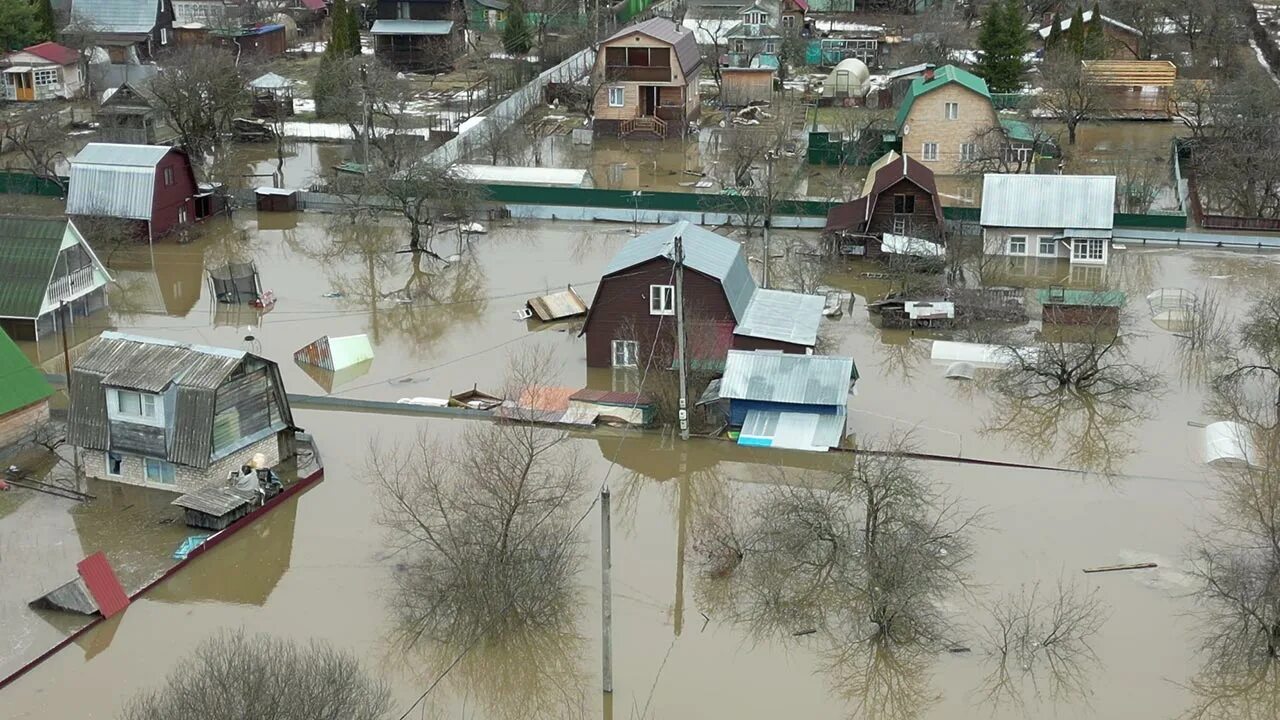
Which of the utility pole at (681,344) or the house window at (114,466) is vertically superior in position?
the utility pole at (681,344)

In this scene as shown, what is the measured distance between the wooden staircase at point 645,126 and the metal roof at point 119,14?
72.0 feet

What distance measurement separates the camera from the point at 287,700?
1441cm

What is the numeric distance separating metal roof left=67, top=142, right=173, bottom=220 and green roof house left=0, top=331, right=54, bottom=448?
11020 mm

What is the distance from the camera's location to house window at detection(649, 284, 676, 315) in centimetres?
2684

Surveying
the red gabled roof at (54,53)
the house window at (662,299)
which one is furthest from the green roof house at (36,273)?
the red gabled roof at (54,53)

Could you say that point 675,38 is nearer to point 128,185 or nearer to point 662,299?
point 128,185

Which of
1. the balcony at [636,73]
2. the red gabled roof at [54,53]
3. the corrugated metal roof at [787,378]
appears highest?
the red gabled roof at [54,53]

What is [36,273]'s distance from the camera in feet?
96.2

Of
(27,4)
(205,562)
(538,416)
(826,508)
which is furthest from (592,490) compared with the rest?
(27,4)

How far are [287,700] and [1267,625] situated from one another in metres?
11.8

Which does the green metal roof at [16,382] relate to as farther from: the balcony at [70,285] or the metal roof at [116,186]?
the metal roof at [116,186]

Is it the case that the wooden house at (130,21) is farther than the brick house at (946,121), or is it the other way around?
the wooden house at (130,21)

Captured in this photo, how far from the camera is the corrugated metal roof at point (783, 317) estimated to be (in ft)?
87.0

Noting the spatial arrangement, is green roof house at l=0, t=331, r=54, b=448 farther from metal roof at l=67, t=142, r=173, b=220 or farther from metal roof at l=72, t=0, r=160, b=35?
metal roof at l=72, t=0, r=160, b=35
